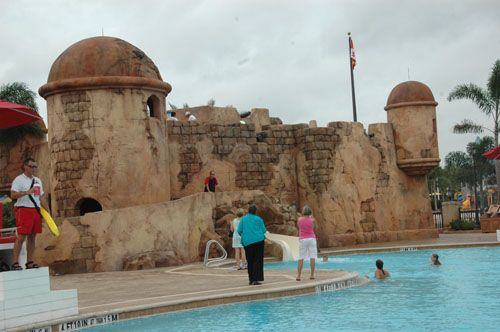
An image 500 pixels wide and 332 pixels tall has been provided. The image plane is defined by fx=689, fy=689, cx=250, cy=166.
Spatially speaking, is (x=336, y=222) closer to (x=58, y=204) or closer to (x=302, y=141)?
(x=302, y=141)

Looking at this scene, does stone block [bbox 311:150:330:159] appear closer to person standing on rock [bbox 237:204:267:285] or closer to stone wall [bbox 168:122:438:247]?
stone wall [bbox 168:122:438:247]

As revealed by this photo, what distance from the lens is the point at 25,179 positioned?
886cm

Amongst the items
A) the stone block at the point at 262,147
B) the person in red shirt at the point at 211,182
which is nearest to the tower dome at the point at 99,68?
the person in red shirt at the point at 211,182

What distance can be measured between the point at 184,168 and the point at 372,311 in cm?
1310

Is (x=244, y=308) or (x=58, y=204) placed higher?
(x=58, y=204)

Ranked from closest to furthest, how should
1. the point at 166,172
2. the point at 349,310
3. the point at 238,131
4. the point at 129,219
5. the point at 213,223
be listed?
the point at 349,310 < the point at 129,219 < the point at 213,223 < the point at 166,172 < the point at 238,131

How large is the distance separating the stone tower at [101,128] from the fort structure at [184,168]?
A: 3 cm

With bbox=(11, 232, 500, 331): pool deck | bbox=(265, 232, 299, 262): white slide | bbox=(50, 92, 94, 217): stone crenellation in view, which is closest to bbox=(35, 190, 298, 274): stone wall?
bbox=(265, 232, 299, 262): white slide

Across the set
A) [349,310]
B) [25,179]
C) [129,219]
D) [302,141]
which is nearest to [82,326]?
[25,179]

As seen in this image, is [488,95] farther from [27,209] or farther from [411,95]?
[27,209]

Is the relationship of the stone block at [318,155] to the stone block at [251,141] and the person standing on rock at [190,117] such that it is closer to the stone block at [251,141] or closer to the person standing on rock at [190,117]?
the stone block at [251,141]

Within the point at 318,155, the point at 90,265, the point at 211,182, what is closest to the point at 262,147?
the point at 318,155

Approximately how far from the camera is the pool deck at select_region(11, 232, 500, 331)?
9.18 meters

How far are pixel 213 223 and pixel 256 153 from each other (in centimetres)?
508
